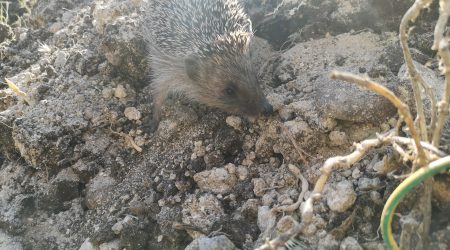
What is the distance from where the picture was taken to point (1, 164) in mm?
4027

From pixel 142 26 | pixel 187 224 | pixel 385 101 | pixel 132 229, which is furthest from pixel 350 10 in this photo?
pixel 132 229

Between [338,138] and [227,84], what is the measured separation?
1.45m

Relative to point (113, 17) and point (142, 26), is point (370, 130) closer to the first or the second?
point (142, 26)

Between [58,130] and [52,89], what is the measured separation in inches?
22.4

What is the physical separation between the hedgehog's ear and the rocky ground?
388mm

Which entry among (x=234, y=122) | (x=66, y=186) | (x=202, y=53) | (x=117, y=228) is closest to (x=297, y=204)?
(x=234, y=122)

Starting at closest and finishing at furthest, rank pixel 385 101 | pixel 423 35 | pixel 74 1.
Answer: pixel 385 101
pixel 423 35
pixel 74 1

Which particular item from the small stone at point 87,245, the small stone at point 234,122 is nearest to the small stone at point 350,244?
the small stone at point 234,122

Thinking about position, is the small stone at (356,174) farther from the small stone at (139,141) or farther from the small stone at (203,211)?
the small stone at (139,141)

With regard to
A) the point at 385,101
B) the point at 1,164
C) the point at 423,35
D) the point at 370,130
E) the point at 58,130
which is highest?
the point at 423,35

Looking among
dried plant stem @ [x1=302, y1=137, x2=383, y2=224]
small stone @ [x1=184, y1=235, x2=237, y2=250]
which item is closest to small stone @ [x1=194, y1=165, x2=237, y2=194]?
small stone @ [x1=184, y1=235, x2=237, y2=250]

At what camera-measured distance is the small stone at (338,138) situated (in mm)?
3029

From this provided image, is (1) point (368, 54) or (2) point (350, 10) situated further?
(2) point (350, 10)

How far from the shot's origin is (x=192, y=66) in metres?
4.34
